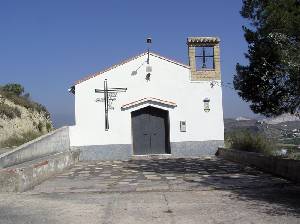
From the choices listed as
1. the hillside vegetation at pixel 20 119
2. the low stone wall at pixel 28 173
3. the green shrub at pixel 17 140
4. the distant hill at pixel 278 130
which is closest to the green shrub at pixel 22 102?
the hillside vegetation at pixel 20 119

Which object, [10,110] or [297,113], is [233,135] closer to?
[297,113]

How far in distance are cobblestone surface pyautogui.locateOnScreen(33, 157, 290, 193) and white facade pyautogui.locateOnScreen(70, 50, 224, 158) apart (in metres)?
3.99

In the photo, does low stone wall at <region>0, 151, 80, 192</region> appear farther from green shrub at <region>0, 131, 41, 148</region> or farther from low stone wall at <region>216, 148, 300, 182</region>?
green shrub at <region>0, 131, 41, 148</region>

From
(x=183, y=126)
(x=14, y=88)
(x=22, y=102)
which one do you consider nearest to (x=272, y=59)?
(x=183, y=126)

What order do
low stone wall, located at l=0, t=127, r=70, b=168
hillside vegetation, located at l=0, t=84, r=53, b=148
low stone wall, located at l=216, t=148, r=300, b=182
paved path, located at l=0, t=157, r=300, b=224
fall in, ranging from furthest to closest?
hillside vegetation, located at l=0, t=84, r=53, b=148, low stone wall, located at l=0, t=127, r=70, b=168, low stone wall, located at l=216, t=148, r=300, b=182, paved path, located at l=0, t=157, r=300, b=224

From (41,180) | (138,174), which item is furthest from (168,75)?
(41,180)

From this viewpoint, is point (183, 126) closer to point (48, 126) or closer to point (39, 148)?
point (39, 148)

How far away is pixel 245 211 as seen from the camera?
28.5ft

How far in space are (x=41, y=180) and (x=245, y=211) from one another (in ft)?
21.4

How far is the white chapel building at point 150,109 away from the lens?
2191 centimetres

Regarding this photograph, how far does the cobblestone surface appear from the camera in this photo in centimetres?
1183

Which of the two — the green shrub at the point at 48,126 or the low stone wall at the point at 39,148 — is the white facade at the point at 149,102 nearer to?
the low stone wall at the point at 39,148

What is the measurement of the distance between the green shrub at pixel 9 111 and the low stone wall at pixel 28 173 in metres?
18.4

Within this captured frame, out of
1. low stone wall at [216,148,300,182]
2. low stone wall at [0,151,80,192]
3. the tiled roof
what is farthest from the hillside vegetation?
low stone wall at [216,148,300,182]
